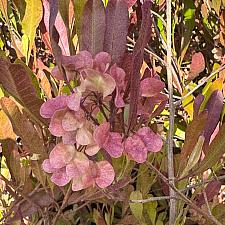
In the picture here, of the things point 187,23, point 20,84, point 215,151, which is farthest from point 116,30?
point 187,23

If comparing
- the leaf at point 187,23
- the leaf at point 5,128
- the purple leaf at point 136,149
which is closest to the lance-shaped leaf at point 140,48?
the purple leaf at point 136,149

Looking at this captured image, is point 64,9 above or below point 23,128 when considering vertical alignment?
above

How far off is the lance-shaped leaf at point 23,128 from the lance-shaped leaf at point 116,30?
152 mm

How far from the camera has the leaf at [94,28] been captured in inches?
24.0

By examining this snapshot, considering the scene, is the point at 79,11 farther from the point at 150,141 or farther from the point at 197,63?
the point at 197,63

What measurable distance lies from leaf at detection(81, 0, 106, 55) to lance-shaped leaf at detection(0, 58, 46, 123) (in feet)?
0.26

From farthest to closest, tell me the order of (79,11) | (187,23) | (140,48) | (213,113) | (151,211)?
(187,23), (151,211), (213,113), (79,11), (140,48)

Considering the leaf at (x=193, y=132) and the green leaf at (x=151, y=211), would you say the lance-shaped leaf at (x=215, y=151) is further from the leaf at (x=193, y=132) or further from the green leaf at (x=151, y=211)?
the green leaf at (x=151, y=211)

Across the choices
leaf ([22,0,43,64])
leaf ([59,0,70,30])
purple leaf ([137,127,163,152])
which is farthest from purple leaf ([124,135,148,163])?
leaf ([22,0,43,64])

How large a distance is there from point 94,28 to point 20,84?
11 cm

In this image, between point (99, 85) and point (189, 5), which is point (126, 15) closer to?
point (99, 85)

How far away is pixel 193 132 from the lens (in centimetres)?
72

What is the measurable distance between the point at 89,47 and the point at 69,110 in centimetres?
10

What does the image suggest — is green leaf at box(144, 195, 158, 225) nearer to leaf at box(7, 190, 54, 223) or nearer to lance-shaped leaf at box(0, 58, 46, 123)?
leaf at box(7, 190, 54, 223)
